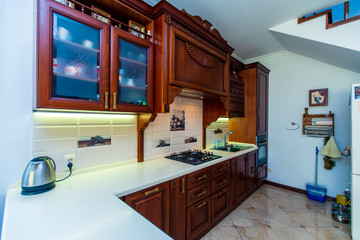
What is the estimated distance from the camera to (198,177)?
1.74 metres

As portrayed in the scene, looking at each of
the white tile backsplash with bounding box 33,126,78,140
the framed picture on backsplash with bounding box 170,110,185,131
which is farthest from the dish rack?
the white tile backsplash with bounding box 33,126,78,140

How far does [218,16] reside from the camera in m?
2.20

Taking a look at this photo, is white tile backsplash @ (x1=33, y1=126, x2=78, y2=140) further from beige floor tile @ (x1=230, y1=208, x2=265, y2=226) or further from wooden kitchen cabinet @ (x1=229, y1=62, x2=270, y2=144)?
wooden kitchen cabinet @ (x1=229, y1=62, x2=270, y2=144)

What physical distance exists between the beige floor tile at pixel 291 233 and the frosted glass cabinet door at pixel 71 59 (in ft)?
8.03

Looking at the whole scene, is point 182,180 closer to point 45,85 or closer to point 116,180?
point 116,180

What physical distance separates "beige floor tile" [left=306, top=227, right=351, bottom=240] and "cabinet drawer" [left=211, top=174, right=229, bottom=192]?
3.82 feet

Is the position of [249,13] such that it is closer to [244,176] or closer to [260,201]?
[244,176]

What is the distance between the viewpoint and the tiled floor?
1.93 metres

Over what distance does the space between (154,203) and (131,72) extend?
1157 millimetres

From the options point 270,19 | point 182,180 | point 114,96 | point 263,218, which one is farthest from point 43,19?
point 263,218

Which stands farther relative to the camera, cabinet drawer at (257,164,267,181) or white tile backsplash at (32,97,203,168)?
cabinet drawer at (257,164,267,181)

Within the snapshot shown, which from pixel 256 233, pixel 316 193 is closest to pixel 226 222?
pixel 256 233

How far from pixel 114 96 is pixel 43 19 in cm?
62

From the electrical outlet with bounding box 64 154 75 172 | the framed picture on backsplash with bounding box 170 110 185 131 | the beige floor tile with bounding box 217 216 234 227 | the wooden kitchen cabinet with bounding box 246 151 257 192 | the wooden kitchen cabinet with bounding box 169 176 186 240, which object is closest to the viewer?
the electrical outlet with bounding box 64 154 75 172
